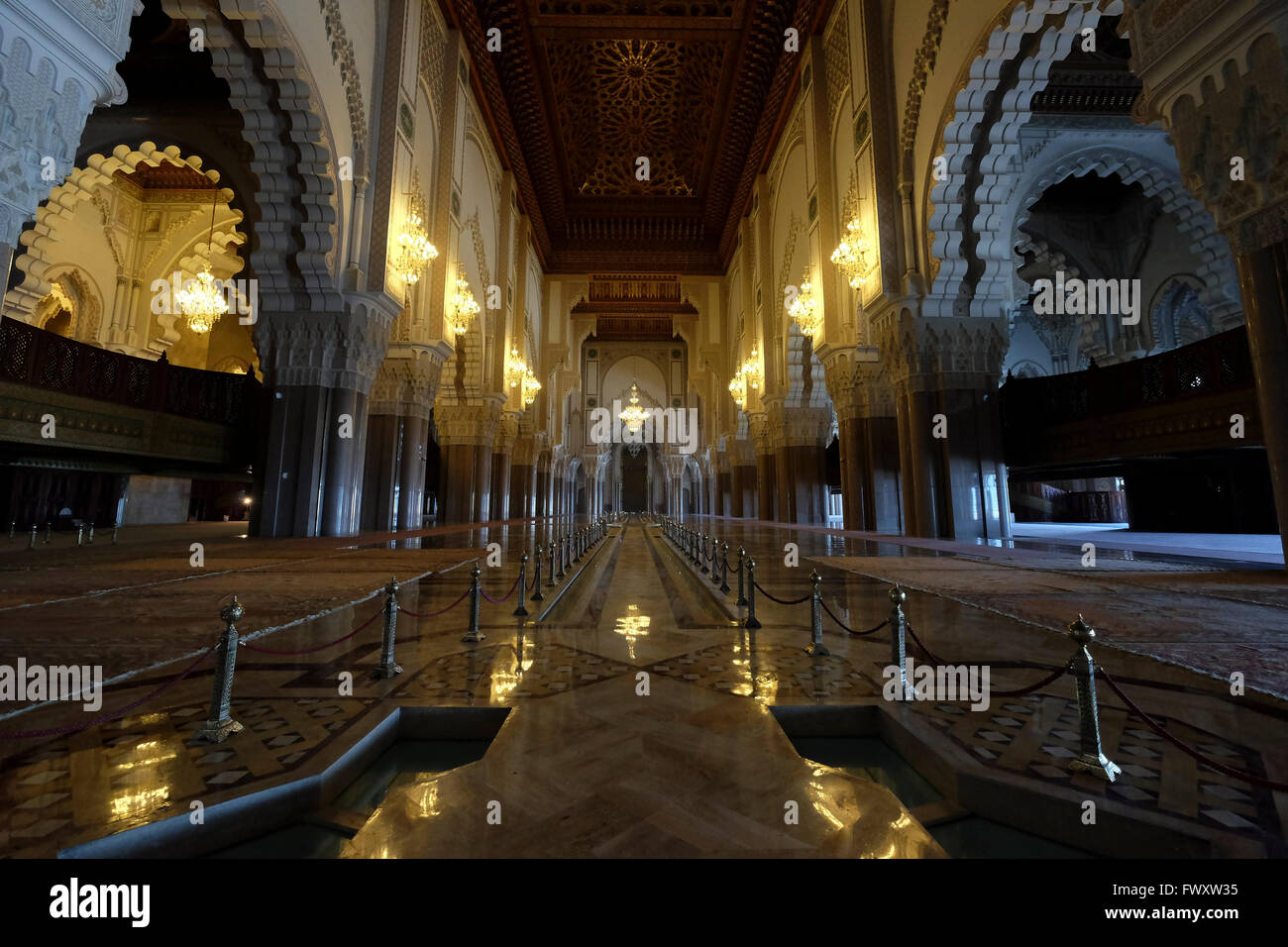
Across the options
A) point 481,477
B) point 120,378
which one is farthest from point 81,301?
point 481,477

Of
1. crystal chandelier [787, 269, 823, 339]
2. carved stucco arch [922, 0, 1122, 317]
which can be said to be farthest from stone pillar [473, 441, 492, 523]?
carved stucco arch [922, 0, 1122, 317]

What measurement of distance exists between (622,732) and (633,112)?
15390 millimetres

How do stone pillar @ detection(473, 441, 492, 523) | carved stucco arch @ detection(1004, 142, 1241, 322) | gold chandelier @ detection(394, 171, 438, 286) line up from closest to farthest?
gold chandelier @ detection(394, 171, 438, 286) → carved stucco arch @ detection(1004, 142, 1241, 322) → stone pillar @ detection(473, 441, 492, 523)

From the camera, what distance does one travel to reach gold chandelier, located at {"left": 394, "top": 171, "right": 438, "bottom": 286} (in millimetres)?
7914

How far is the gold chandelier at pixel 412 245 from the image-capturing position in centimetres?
791

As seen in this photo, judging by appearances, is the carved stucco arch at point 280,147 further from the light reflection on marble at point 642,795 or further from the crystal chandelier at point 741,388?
the crystal chandelier at point 741,388

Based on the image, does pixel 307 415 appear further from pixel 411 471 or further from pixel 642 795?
pixel 642 795

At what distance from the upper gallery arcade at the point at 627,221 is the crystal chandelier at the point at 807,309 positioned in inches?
3.9

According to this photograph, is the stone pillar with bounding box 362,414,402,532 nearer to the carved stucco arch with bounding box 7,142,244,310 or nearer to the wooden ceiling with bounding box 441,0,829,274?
the carved stucco arch with bounding box 7,142,244,310

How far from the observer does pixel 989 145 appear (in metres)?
6.65

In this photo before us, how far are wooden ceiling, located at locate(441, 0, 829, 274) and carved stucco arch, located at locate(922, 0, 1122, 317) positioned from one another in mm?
5203

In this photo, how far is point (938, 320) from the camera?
7.40m

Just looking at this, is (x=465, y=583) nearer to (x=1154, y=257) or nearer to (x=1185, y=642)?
(x=1185, y=642)

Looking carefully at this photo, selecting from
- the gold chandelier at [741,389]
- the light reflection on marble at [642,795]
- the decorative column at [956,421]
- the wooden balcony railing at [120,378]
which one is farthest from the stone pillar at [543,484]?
the light reflection on marble at [642,795]
